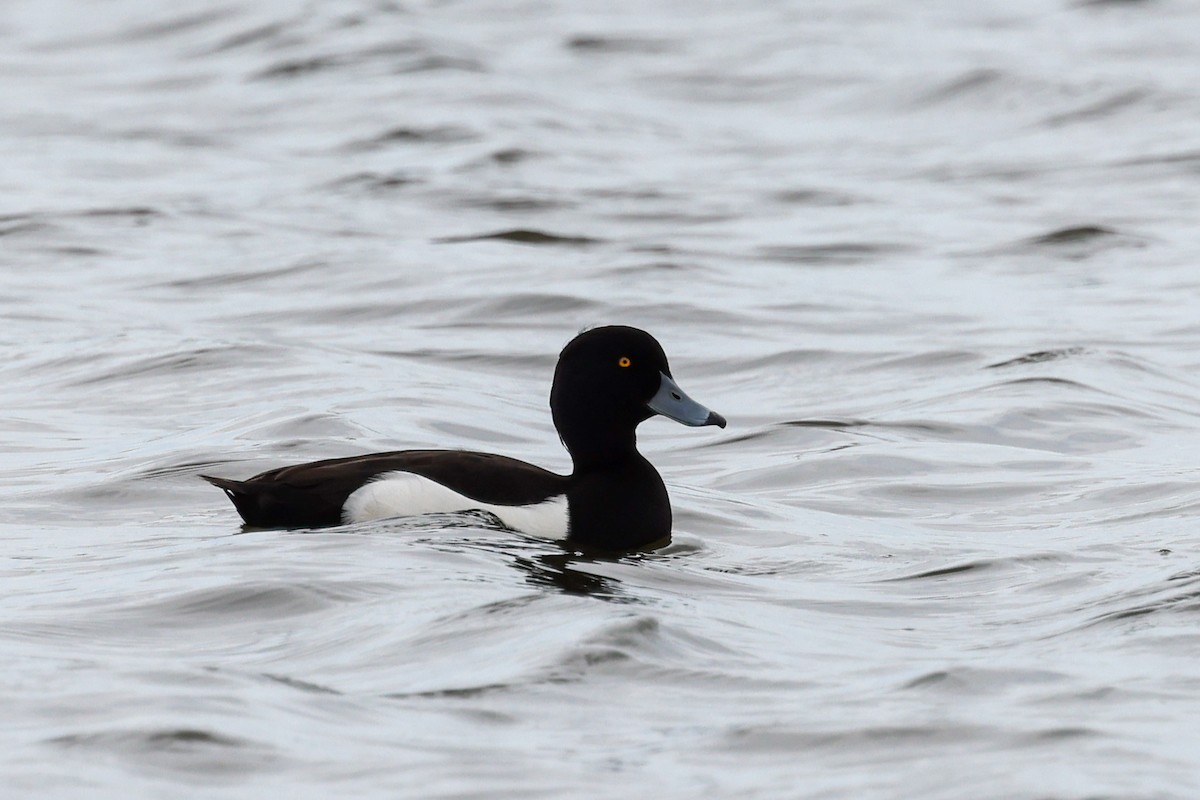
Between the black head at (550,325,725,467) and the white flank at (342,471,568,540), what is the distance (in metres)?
0.47

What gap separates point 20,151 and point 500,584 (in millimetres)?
14835

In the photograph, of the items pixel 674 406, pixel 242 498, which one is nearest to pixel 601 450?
pixel 674 406

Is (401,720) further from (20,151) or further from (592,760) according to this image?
(20,151)

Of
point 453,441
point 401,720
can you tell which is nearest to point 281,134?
point 453,441

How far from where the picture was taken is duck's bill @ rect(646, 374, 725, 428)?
7566mm

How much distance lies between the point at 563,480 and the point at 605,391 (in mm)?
387

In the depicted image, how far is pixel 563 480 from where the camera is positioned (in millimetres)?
7316

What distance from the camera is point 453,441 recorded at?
373 inches

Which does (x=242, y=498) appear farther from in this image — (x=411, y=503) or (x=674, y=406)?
(x=674, y=406)

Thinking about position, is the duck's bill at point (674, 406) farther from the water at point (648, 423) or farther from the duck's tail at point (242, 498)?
the duck's tail at point (242, 498)

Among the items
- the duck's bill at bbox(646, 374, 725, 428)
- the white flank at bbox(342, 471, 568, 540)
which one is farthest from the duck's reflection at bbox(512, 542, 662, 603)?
the duck's bill at bbox(646, 374, 725, 428)

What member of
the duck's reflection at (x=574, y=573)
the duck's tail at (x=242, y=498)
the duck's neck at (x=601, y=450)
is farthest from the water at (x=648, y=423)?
the duck's neck at (x=601, y=450)

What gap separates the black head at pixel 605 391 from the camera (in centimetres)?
746

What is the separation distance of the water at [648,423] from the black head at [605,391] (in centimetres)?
49
